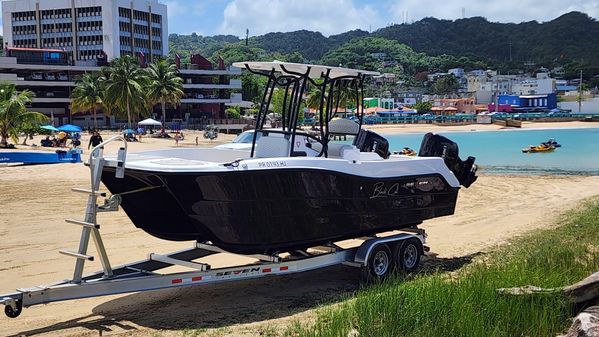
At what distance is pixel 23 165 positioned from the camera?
2839 cm

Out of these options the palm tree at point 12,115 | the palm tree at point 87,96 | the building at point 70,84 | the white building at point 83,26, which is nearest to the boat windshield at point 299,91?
the palm tree at point 12,115

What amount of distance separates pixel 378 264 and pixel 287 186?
2.23 meters

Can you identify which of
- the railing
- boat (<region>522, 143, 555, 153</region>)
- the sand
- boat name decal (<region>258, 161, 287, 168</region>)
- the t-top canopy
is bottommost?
boat (<region>522, 143, 555, 153</region>)

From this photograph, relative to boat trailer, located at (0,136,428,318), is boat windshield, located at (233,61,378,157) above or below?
above

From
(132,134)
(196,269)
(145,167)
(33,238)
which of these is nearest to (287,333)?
(196,269)

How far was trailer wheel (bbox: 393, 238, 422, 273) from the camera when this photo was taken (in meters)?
10.0

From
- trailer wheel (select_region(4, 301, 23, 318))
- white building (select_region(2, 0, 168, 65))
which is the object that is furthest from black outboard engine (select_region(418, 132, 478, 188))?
white building (select_region(2, 0, 168, 65))

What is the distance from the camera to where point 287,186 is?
8461mm

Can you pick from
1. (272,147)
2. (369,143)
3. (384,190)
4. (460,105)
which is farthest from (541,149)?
(460,105)

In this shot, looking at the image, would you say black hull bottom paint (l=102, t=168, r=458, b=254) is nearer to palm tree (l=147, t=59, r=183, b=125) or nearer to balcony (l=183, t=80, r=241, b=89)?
palm tree (l=147, t=59, r=183, b=125)

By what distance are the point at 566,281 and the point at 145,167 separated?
222 inches

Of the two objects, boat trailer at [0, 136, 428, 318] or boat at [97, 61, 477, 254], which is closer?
boat trailer at [0, 136, 428, 318]

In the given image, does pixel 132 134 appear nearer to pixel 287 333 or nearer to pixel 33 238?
pixel 33 238

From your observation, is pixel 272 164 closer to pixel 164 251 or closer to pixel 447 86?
pixel 164 251
